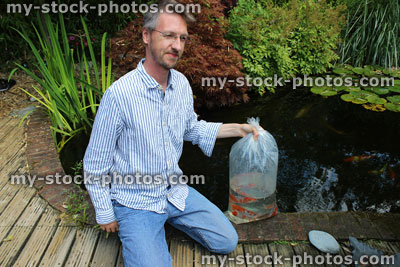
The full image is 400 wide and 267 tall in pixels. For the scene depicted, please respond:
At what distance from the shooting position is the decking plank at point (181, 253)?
167cm

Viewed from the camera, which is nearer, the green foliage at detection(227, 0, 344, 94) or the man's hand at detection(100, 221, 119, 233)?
the man's hand at detection(100, 221, 119, 233)

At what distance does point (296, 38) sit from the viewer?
15.0ft

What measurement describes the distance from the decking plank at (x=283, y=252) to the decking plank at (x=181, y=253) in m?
0.44

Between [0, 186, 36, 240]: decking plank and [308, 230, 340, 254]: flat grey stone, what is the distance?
175 cm

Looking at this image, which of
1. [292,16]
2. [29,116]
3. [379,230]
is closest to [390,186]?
[379,230]

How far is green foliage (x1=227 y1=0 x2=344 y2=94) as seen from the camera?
394cm

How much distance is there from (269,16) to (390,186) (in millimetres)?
2639

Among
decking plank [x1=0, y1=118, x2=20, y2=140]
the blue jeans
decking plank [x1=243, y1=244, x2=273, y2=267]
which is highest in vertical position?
the blue jeans

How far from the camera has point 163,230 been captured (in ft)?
5.46

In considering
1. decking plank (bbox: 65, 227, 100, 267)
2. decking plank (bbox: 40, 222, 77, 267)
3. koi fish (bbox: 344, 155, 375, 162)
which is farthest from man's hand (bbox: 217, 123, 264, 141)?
koi fish (bbox: 344, 155, 375, 162)

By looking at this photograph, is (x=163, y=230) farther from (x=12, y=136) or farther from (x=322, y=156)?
(x=12, y=136)

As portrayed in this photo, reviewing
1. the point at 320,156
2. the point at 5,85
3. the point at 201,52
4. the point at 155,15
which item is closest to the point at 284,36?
the point at 201,52

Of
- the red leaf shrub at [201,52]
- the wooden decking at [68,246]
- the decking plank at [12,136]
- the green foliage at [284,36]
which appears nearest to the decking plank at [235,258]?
the wooden decking at [68,246]

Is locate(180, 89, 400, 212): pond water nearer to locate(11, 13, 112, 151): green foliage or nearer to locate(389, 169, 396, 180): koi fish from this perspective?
locate(389, 169, 396, 180): koi fish
